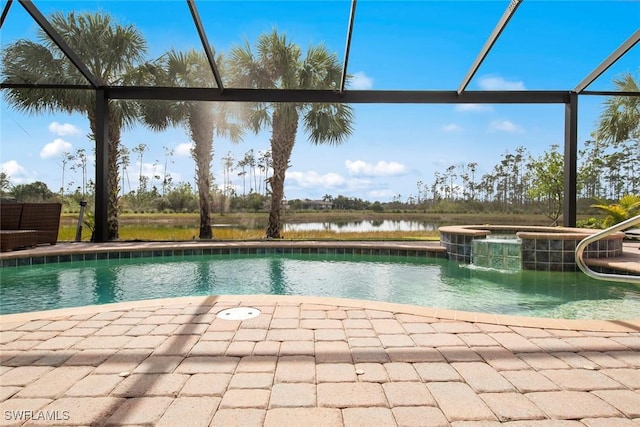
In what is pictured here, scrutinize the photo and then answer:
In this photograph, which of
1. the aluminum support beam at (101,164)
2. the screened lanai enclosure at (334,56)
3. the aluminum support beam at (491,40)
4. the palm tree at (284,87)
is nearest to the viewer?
the aluminum support beam at (491,40)

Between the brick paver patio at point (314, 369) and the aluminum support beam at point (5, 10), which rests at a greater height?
the aluminum support beam at point (5, 10)

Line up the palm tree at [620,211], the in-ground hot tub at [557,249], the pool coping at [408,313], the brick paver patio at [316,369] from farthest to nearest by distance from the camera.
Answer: the palm tree at [620,211] < the in-ground hot tub at [557,249] < the pool coping at [408,313] < the brick paver patio at [316,369]

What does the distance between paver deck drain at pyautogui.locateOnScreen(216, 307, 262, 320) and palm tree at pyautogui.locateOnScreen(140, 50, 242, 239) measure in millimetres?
8616

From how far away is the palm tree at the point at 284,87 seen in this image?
10438 mm

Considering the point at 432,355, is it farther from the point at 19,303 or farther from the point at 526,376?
the point at 19,303

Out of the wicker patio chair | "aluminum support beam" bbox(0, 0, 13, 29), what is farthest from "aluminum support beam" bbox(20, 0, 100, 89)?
the wicker patio chair

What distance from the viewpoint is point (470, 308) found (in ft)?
13.4

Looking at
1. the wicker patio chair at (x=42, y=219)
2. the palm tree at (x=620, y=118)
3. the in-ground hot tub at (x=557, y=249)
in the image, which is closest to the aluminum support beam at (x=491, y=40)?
the in-ground hot tub at (x=557, y=249)

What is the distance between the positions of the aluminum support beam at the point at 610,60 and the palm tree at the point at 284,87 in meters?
5.46

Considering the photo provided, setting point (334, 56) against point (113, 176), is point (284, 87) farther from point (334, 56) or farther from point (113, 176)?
point (113, 176)

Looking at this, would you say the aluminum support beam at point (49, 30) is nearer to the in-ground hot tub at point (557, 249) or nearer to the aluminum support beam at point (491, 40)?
the aluminum support beam at point (491, 40)

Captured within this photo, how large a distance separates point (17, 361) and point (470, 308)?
3827 mm

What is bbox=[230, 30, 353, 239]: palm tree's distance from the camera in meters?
Result: 10.4

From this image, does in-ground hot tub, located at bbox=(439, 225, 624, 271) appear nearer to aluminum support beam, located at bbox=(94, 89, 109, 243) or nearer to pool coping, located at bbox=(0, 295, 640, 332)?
pool coping, located at bbox=(0, 295, 640, 332)
